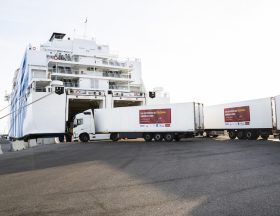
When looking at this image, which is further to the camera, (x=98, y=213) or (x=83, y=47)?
(x=83, y=47)

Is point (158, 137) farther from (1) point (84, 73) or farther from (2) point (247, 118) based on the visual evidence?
(1) point (84, 73)

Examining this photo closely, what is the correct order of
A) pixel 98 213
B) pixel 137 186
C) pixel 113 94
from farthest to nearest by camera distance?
pixel 113 94
pixel 137 186
pixel 98 213

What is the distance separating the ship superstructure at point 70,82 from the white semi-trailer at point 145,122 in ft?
12.9

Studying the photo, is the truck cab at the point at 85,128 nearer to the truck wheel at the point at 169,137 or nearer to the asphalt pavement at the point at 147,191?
the truck wheel at the point at 169,137

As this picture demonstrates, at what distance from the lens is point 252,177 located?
25.0ft

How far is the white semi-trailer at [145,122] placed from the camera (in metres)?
24.4

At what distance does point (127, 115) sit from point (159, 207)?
22.1m

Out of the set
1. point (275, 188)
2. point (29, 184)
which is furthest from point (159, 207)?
point (29, 184)

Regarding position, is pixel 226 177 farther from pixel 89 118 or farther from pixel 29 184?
pixel 89 118

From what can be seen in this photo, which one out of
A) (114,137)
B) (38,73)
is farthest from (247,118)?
(38,73)

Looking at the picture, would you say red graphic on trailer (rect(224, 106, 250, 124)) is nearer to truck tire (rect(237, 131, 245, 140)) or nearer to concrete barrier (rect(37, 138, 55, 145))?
truck tire (rect(237, 131, 245, 140))

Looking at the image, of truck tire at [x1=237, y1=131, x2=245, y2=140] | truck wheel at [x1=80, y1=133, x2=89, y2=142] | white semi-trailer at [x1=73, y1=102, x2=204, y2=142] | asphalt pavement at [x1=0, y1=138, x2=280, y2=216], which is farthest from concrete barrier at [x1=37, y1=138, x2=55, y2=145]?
asphalt pavement at [x1=0, y1=138, x2=280, y2=216]

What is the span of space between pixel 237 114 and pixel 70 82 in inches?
883

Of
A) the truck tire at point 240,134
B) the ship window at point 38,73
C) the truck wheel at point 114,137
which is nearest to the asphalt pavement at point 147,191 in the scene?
the truck tire at point 240,134
